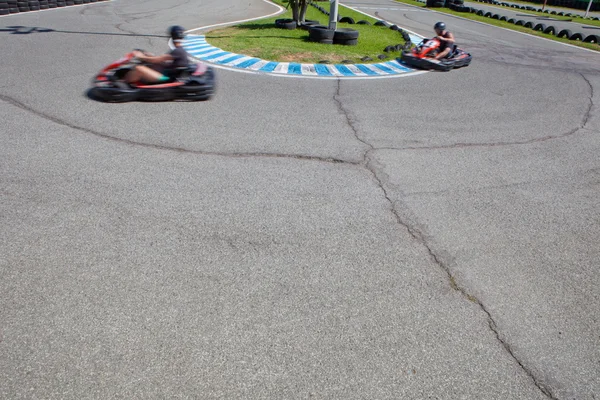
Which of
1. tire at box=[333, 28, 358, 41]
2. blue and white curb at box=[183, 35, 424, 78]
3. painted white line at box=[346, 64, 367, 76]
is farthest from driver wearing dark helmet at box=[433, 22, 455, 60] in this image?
tire at box=[333, 28, 358, 41]

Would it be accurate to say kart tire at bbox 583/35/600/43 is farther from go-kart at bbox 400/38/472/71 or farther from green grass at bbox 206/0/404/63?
go-kart at bbox 400/38/472/71

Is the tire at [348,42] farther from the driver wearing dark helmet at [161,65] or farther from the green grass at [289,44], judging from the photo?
the driver wearing dark helmet at [161,65]

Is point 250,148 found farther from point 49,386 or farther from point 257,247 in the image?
point 49,386

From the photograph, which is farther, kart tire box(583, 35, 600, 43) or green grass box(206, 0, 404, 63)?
kart tire box(583, 35, 600, 43)

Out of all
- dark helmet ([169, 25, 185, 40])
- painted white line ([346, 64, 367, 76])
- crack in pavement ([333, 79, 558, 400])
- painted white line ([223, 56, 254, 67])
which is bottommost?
crack in pavement ([333, 79, 558, 400])

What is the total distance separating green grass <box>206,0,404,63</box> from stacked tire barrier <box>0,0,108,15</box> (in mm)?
7375

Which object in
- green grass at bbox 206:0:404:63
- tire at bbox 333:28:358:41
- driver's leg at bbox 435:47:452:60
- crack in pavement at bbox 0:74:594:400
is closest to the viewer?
crack in pavement at bbox 0:74:594:400

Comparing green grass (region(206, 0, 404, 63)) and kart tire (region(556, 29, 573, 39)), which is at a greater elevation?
kart tire (region(556, 29, 573, 39))

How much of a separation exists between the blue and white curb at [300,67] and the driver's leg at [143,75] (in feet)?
9.47

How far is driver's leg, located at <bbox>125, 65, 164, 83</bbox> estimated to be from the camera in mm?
6980

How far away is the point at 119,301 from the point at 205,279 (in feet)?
2.04

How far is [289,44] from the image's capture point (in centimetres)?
1235

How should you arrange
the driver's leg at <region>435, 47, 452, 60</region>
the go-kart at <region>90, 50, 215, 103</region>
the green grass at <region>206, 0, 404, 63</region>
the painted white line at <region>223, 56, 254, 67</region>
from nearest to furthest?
1. the go-kart at <region>90, 50, 215, 103</region>
2. the painted white line at <region>223, 56, 254, 67</region>
3. the driver's leg at <region>435, 47, 452, 60</region>
4. the green grass at <region>206, 0, 404, 63</region>

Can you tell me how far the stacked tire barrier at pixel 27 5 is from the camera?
599 inches
